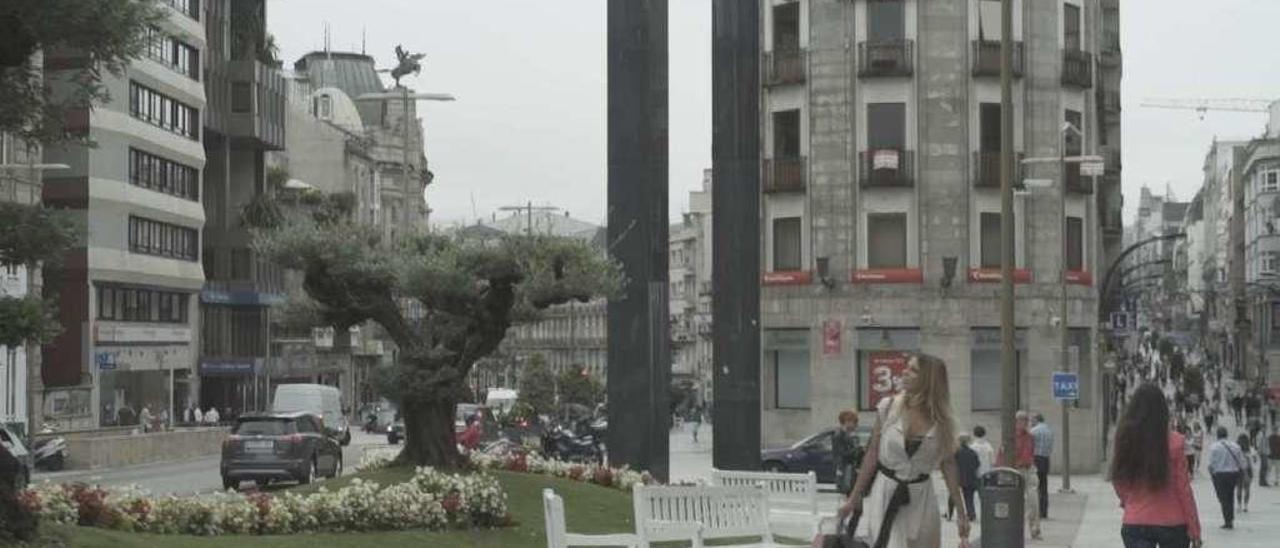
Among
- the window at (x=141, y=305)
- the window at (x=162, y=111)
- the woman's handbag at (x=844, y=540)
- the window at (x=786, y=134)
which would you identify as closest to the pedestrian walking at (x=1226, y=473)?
the woman's handbag at (x=844, y=540)

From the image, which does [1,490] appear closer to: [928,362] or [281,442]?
[928,362]

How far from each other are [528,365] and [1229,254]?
8514 cm

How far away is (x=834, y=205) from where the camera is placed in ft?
182

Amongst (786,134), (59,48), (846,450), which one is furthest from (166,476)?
(59,48)

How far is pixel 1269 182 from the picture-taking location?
5763 inches

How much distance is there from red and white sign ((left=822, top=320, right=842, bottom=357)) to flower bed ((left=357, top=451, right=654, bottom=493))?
94.7 feet

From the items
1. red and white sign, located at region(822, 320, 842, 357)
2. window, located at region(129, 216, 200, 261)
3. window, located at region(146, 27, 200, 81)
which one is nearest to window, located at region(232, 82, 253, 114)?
window, located at region(129, 216, 200, 261)

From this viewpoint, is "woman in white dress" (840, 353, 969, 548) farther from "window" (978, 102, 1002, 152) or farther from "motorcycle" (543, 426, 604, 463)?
"window" (978, 102, 1002, 152)

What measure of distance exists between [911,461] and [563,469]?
1397 cm

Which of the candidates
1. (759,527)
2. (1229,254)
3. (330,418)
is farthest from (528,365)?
(759,527)

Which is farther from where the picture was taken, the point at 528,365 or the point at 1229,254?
the point at 1229,254

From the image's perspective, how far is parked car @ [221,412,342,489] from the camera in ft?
123

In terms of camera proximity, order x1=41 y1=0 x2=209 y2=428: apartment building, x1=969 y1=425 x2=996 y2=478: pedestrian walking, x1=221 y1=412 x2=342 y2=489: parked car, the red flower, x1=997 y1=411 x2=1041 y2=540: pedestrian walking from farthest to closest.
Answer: x1=41 y1=0 x2=209 y2=428: apartment building
x1=221 y1=412 x2=342 y2=489: parked car
x1=969 y1=425 x2=996 y2=478: pedestrian walking
x1=997 y1=411 x2=1041 y2=540: pedestrian walking
the red flower

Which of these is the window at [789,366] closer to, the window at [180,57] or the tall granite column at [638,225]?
the tall granite column at [638,225]
